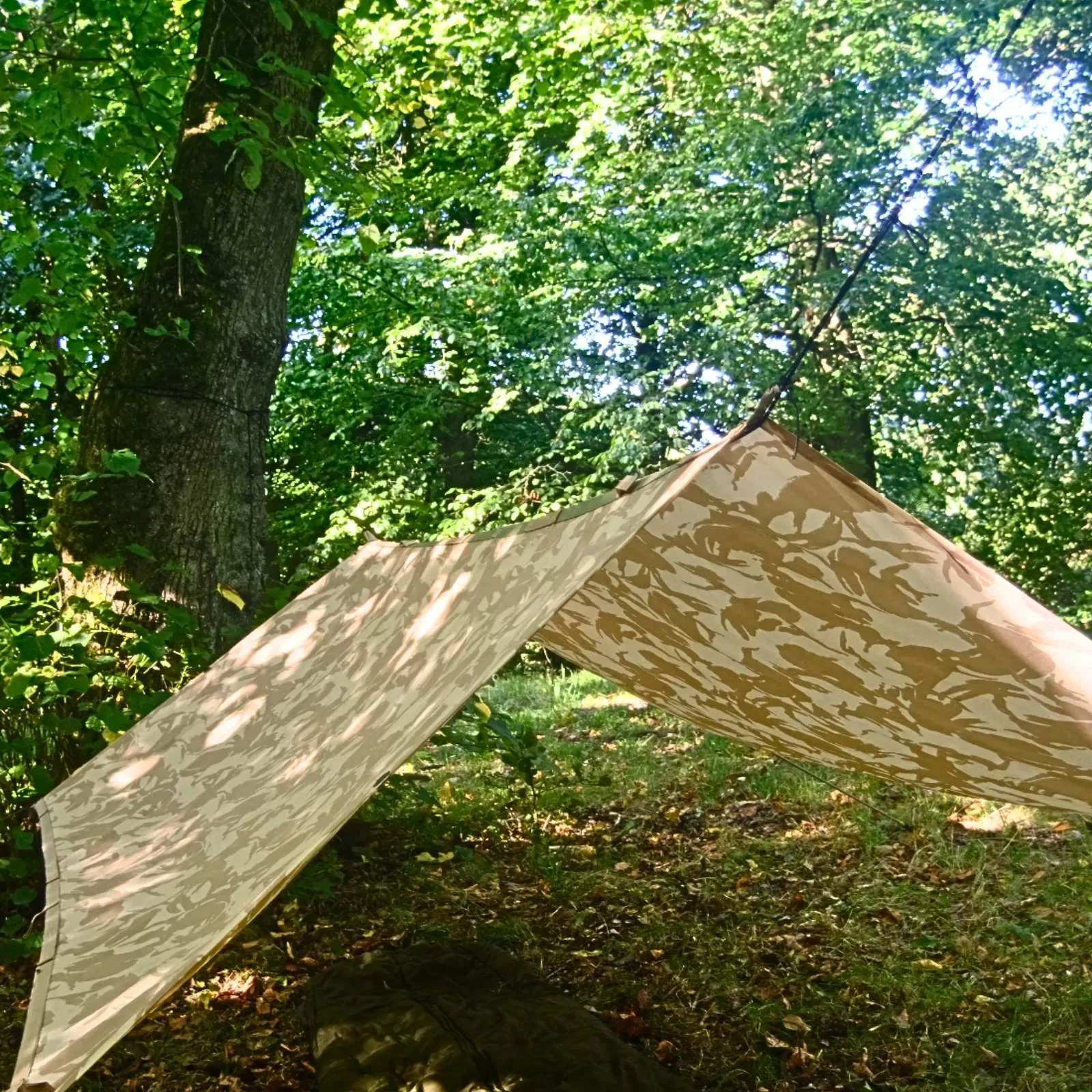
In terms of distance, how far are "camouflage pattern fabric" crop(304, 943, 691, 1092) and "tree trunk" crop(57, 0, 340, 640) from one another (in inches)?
47.5

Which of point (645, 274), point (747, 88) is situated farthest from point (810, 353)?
point (747, 88)

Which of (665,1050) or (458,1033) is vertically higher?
(458,1033)

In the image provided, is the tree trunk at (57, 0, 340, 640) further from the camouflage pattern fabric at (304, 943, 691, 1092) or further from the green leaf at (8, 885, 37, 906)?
the camouflage pattern fabric at (304, 943, 691, 1092)

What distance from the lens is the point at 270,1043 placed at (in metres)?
2.37

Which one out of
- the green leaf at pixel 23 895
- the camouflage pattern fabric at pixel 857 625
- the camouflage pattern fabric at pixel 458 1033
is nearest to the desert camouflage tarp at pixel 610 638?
the camouflage pattern fabric at pixel 857 625

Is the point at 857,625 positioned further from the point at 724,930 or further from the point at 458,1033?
the point at 724,930

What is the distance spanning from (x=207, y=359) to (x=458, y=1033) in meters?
2.12

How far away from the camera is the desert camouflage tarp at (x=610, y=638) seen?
1373mm

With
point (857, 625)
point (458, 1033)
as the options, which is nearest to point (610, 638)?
→ point (857, 625)

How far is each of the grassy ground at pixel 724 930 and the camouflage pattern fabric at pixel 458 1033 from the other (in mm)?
208

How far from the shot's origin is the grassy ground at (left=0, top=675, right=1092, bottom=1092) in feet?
7.71

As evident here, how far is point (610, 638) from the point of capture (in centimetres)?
251

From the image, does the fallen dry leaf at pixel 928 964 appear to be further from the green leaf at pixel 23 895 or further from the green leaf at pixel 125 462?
the green leaf at pixel 125 462

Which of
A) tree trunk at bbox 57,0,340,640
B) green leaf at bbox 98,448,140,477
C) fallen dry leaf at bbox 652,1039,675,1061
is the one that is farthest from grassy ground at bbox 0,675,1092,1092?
green leaf at bbox 98,448,140,477
